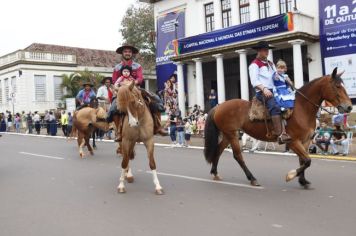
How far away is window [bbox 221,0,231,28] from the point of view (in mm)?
27516

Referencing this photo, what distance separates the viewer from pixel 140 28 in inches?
1758

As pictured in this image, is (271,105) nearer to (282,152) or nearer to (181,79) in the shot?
(282,152)

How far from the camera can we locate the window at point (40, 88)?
4475 cm

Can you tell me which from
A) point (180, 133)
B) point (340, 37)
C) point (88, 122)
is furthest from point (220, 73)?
point (88, 122)

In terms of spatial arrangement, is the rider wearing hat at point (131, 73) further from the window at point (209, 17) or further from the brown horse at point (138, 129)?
the window at point (209, 17)

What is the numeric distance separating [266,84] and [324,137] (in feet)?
21.2

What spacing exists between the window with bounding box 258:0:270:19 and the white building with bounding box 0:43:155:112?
2626cm

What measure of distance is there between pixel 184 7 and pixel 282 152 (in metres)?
17.8

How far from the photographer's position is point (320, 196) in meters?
7.14

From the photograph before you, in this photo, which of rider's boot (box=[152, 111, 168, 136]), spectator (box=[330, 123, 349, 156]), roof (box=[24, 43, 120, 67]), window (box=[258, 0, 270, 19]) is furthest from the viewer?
roof (box=[24, 43, 120, 67])

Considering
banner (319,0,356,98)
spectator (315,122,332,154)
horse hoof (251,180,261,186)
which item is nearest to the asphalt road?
horse hoof (251,180,261,186)

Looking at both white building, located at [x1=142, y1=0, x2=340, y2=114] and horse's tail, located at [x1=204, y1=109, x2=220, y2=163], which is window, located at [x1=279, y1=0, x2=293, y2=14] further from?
horse's tail, located at [x1=204, y1=109, x2=220, y2=163]

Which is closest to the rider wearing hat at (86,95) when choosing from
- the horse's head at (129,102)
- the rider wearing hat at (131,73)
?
the rider wearing hat at (131,73)

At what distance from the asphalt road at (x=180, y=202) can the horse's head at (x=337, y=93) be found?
144 centimetres
